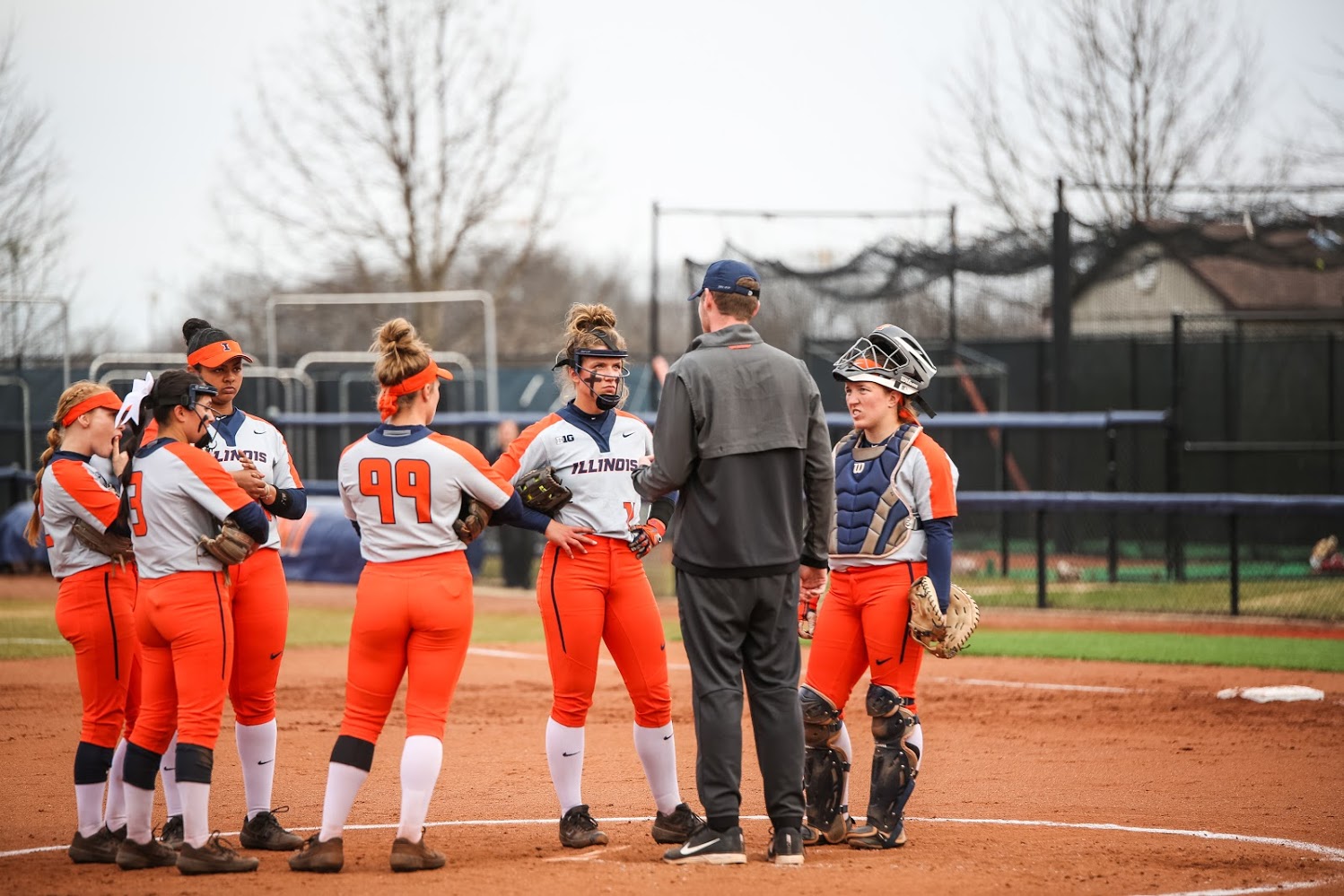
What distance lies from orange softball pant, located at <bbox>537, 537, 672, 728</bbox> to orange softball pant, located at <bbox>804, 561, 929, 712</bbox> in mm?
656

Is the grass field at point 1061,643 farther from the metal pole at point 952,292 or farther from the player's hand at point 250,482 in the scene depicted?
the player's hand at point 250,482

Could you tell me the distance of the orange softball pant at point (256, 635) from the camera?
18.4 ft

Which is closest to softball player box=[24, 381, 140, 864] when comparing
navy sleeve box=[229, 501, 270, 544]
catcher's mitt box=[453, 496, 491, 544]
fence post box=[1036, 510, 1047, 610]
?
navy sleeve box=[229, 501, 270, 544]

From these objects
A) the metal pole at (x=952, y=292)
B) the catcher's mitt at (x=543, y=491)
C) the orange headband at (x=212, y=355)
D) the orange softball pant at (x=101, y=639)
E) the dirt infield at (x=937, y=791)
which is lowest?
the dirt infield at (x=937, y=791)

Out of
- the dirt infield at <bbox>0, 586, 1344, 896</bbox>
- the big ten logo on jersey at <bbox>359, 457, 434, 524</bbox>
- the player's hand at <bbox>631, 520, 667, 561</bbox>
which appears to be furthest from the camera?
the player's hand at <bbox>631, 520, 667, 561</bbox>

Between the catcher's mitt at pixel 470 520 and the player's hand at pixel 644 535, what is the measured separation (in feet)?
2.21

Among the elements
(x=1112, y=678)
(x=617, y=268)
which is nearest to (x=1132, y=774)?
(x=1112, y=678)

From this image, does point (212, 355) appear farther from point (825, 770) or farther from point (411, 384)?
point (825, 770)

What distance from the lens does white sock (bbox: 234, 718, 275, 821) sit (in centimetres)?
567

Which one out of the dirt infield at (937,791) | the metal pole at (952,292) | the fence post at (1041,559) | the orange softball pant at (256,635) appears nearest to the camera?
the dirt infield at (937,791)

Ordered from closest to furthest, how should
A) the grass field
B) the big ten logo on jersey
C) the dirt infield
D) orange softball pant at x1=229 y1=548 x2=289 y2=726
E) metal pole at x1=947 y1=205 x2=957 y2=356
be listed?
the dirt infield < the big ten logo on jersey < orange softball pant at x1=229 y1=548 x2=289 y2=726 < the grass field < metal pole at x1=947 y1=205 x2=957 y2=356

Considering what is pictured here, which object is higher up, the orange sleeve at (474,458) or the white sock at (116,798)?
the orange sleeve at (474,458)

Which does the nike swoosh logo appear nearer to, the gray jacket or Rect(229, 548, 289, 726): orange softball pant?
the gray jacket

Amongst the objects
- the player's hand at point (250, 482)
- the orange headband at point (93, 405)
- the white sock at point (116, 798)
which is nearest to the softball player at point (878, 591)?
the player's hand at point (250, 482)
